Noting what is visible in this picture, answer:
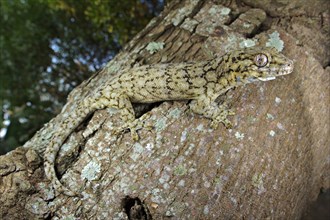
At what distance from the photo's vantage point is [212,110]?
3.57m

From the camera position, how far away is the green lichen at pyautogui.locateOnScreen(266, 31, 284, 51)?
3.92 meters

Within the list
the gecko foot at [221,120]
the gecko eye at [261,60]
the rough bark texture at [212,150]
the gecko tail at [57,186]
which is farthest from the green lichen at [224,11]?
the gecko tail at [57,186]

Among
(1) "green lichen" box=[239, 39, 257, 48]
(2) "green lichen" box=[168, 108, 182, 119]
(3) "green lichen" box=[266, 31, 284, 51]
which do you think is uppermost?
(2) "green lichen" box=[168, 108, 182, 119]

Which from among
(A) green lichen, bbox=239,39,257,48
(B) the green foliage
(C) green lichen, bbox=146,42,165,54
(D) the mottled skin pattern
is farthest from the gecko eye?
(B) the green foliage

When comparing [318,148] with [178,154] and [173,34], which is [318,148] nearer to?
[178,154]

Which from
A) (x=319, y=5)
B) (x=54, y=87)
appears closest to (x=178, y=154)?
(x=319, y=5)

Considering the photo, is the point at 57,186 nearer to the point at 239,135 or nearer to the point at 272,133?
the point at 239,135

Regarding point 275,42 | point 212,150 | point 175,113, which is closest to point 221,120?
point 212,150

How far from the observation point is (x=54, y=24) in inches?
241

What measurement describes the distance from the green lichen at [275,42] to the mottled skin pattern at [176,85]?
416 mm

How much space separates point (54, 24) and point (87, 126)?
298 centimetres

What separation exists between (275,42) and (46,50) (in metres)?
3.84

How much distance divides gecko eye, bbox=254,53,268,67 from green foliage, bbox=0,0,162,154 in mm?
2641

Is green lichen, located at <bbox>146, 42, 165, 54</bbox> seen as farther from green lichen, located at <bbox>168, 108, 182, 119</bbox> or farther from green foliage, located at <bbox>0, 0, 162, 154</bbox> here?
green foliage, located at <bbox>0, 0, 162, 154</bbox>
